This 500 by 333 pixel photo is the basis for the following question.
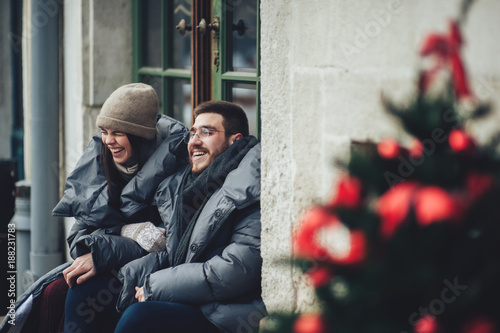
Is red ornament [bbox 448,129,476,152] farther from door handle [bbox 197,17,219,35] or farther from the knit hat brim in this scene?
door handle [bbox 197,17,219,35]

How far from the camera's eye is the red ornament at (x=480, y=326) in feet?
3.66

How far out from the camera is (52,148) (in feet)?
14.7

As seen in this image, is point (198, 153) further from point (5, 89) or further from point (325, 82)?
point (5, 89)

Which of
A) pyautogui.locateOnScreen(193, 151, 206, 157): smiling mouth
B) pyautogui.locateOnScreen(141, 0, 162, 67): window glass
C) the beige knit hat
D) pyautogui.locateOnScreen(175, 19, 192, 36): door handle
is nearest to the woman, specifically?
the beige knit hat

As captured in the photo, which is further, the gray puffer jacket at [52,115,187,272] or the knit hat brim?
the knit hat brim

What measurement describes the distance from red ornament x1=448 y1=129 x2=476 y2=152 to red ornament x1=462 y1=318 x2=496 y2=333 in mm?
290

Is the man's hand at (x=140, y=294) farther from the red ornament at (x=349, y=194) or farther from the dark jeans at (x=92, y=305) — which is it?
the red ornament at (x=349, y=194)

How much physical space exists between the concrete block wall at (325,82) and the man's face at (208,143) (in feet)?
1.70

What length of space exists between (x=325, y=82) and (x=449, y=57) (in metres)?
0.90

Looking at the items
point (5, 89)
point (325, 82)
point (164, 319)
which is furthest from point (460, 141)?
point (5, 89)

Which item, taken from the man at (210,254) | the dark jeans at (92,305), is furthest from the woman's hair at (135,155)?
the dark jeans at (92,305)

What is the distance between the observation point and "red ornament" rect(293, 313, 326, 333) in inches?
45.7

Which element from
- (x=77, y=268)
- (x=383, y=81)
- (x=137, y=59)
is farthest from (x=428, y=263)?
(x=137, y=59)

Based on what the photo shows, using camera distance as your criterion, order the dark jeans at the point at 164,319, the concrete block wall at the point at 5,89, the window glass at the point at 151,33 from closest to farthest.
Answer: the dark jeans at the point at 164,319 → the window glass at the point at 151,33 → the concrete block wall at the point at 5,89
